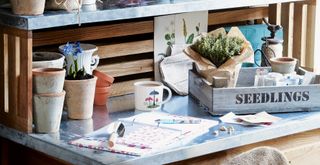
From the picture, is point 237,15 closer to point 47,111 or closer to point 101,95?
point 101,95

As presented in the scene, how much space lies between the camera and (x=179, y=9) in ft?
8.32

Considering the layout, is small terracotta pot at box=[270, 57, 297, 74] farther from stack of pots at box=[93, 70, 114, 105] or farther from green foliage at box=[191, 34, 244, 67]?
stack of pots at box=[93, 70, 114, 105]

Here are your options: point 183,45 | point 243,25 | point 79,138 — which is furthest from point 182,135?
point 243,25

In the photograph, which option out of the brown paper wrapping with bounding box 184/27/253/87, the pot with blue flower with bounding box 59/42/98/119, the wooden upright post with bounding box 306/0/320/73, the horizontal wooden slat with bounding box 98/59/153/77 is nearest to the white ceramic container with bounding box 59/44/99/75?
the pot with blue flower with bounding box 59/42/98/119

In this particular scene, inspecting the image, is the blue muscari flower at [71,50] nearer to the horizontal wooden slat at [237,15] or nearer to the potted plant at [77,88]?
the potted plant at [77,88]

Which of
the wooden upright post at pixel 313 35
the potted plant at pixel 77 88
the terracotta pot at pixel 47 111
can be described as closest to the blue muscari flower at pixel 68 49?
the potted plant at pixel 77 88

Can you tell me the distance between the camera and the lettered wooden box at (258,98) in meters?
2.52

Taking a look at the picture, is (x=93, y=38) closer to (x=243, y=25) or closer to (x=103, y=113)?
(x=103, y=113)

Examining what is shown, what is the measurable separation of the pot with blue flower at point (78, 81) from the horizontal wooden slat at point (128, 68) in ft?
0.52

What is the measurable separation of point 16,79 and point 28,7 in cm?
23

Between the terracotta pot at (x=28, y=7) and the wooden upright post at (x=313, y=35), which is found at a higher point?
the terracotta pot at (x=28, y=7)

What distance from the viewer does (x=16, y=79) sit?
7.47 feet

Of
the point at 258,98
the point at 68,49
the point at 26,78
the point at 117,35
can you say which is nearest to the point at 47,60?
the point at 68,49

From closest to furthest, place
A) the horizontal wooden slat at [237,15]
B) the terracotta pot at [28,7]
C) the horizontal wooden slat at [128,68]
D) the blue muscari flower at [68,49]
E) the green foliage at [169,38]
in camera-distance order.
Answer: the terracotta pot at [28,7] → the blue muscari flower at [68,49] → the horizontal wooden slat at [128,68] → the green foliage at [169,38] → the horizontal wooden slat at [237,15]
